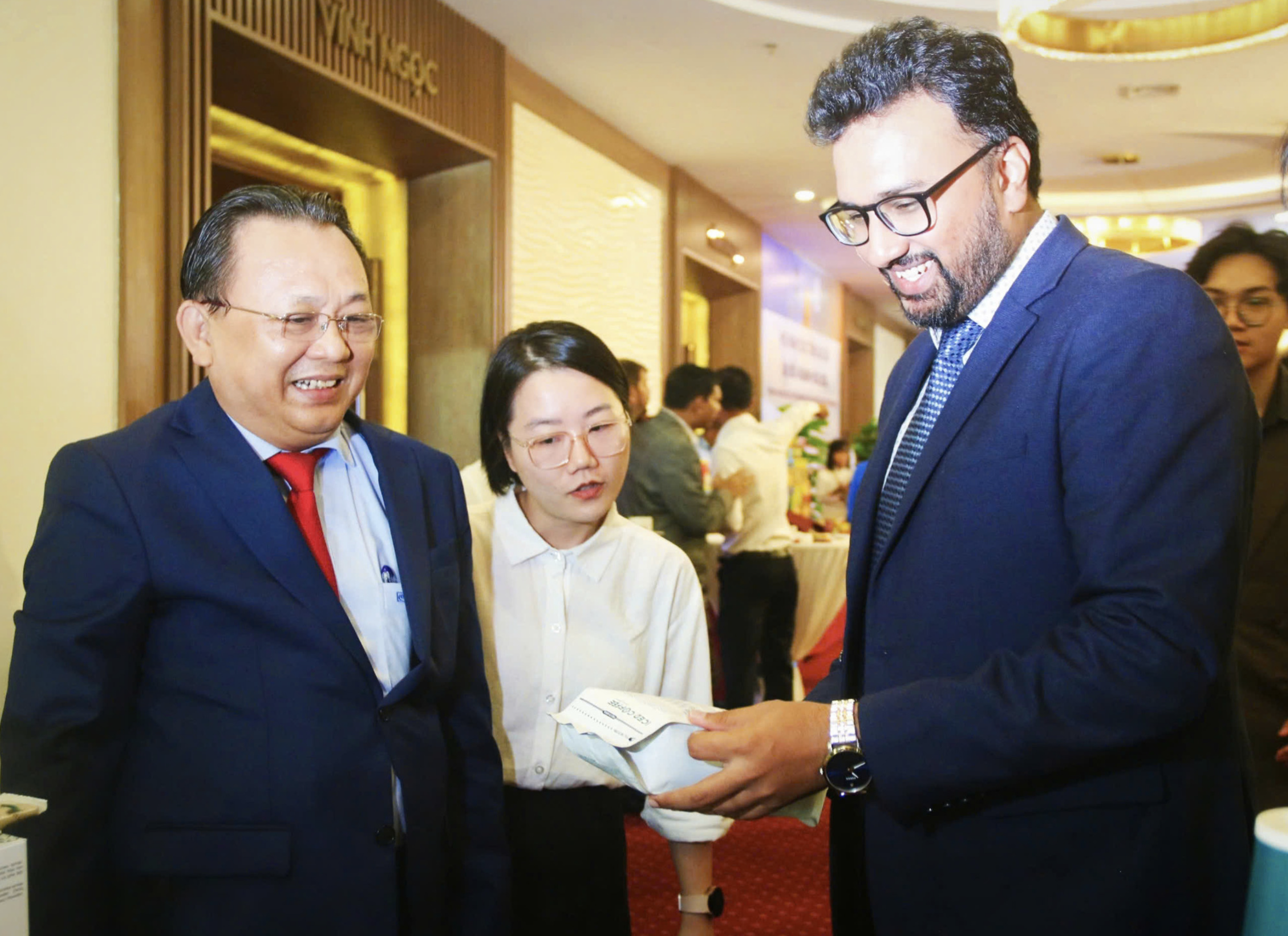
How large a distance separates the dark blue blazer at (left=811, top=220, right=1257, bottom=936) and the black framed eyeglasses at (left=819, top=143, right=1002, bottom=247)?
0.13 m

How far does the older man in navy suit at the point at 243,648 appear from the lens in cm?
125

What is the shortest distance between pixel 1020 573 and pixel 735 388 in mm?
4303

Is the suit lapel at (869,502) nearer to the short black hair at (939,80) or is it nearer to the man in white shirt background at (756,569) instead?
the short black hair at (939,80)

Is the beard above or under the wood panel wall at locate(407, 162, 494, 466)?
under

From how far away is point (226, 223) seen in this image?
1.45m

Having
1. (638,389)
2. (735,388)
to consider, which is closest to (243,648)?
(638,389)

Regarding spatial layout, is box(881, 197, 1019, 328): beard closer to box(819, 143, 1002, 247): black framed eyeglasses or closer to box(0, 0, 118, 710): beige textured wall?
box(819, 143, 1002, 247): black framed eyeglasses

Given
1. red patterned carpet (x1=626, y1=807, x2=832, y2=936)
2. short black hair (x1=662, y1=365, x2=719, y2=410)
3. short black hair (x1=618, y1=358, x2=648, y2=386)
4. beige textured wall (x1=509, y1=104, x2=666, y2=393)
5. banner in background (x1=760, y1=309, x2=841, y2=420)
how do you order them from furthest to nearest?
banner in background (x1=760, y1=309, x2=841, y2=420)
beige textured wall (x1=509, y1=104, x2=666, y2=393)
short black hair (x1=662, y1=365, x2=719, y2=410)
short black hair (x1=618, y1=358, x2=648, y2=386)
red patterned carpet (x1=626, y1=807, x2=832, y2=936)

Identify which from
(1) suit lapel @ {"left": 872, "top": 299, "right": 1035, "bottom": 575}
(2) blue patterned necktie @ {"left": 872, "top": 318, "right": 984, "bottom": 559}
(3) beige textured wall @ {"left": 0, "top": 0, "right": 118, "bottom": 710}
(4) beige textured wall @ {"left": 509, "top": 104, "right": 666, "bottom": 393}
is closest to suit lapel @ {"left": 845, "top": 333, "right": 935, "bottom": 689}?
(2) blue patterned necktie @ {"left": 872, "top": 318, "right": 984, "bottom": 559}

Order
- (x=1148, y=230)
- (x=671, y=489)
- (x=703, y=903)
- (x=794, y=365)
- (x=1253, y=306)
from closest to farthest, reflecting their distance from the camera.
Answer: (x=703, y=903) < (x=1253, y=306) < (x=671, y=489) < (x=1148, y=230) < (x=794, y=365)

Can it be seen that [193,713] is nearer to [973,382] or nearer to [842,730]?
[842,730]

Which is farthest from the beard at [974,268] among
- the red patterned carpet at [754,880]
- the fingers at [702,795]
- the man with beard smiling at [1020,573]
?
the red patterned carpet at [754,880]

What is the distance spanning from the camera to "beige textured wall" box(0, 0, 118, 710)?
2.92 m

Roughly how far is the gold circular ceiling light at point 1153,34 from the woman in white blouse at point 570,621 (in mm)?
3579
